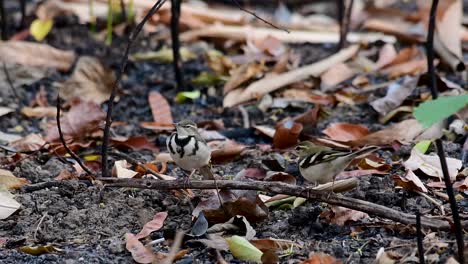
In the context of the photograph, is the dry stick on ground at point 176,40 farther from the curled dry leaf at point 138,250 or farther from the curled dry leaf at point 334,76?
the curled dry leaf at point 138,250

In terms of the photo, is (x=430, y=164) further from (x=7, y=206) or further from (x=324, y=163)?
(x=7, y=206)

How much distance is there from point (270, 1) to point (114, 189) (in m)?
6.13

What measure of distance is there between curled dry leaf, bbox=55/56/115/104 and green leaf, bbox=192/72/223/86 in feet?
2.26

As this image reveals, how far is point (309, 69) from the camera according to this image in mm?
6836

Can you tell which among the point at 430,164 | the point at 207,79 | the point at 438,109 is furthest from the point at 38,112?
the point at 438,109

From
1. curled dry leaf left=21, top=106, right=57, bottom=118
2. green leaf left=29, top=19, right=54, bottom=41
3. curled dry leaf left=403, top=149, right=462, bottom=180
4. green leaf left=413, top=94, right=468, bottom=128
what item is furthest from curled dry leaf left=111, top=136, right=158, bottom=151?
green leaf left=413, top=94, right=468, bottom=128

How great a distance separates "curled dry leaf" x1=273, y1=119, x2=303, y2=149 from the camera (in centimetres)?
546

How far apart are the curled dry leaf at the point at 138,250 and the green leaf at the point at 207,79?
324 cm

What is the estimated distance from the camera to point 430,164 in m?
4.67

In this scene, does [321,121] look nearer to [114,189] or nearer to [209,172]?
[209,172]

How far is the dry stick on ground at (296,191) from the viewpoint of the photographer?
3.69 meters

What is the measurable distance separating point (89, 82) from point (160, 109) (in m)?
0.82

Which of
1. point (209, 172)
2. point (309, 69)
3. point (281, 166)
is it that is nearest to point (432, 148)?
point (281, 166)

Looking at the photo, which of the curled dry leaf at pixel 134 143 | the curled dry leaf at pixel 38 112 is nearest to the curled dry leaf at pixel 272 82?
the curled dry leaf at pixel 134 143
